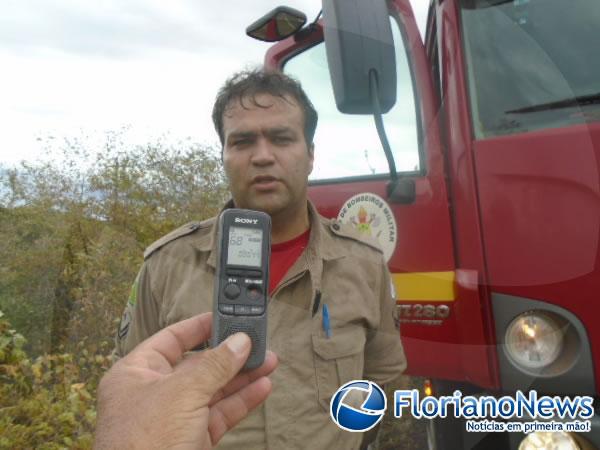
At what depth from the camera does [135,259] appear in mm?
3012

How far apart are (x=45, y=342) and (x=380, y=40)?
7.17 feet

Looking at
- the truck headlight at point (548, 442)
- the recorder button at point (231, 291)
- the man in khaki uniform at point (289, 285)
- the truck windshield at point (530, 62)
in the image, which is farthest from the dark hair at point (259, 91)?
the truck headlight at point (548, 442)

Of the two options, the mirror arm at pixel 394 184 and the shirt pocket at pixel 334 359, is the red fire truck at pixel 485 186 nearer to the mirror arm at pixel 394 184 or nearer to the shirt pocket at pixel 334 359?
the mirror arm at pixel 394 184

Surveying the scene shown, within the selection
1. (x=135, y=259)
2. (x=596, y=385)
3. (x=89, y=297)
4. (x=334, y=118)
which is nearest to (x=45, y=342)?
(x=89, y=297)

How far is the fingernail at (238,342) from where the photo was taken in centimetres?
86

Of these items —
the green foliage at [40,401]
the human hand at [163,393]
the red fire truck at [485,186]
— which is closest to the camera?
the human hand at [163,393]

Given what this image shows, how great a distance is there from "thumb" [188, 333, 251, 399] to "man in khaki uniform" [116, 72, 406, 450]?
16.9 inches

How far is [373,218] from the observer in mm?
1578

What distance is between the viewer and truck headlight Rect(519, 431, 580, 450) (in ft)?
3.99

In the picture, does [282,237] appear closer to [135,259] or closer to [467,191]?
[467,191]

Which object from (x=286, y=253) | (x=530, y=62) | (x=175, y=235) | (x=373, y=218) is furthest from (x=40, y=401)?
(x=530, y=62)

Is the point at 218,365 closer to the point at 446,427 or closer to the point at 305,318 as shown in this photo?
the point at 305,318

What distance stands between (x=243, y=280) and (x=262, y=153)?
0.56 m

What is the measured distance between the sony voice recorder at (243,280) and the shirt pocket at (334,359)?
39 centimetres
